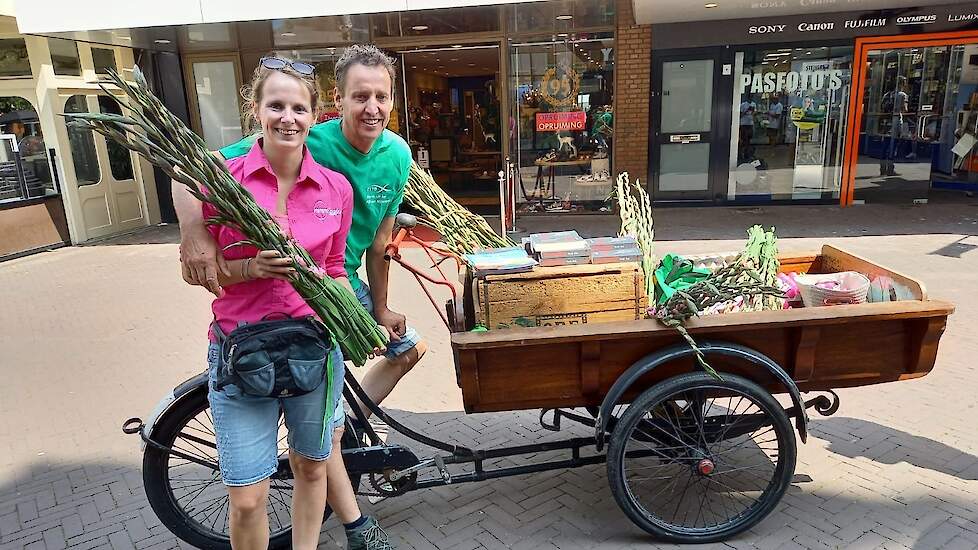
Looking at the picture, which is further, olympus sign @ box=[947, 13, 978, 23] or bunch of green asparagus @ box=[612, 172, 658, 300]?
olympus sign @ box=[947, 13, 978, 23]

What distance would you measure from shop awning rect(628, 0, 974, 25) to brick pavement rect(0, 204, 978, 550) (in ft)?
13.3

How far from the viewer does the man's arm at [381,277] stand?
9.27 ft

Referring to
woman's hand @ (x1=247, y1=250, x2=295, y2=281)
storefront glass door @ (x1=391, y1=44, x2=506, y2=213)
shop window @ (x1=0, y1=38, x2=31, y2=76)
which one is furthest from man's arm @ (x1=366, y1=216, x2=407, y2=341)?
shop window @ (x1=0, y1=38, x2=31, y2=76)

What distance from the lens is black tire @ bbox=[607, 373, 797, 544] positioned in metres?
2.62

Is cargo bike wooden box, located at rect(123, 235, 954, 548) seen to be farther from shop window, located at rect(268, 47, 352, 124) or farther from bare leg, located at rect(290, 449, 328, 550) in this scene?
shop window, located at rect(268, 47, 352, 124)

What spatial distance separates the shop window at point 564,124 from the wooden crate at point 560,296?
801cm

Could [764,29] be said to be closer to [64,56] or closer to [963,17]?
[963,17]

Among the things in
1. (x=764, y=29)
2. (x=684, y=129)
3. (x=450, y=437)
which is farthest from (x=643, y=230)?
(x=764, y=29)

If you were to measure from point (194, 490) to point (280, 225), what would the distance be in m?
1.77

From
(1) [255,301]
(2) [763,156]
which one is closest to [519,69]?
(2) [763,156]

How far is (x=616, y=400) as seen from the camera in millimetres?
2590

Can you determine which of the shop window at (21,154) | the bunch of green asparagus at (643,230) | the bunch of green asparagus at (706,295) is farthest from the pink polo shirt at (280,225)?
the shop window at (21,154)

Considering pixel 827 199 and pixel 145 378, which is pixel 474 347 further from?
pixel 827 199

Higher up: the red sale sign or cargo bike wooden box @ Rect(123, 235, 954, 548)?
the red sale sign
